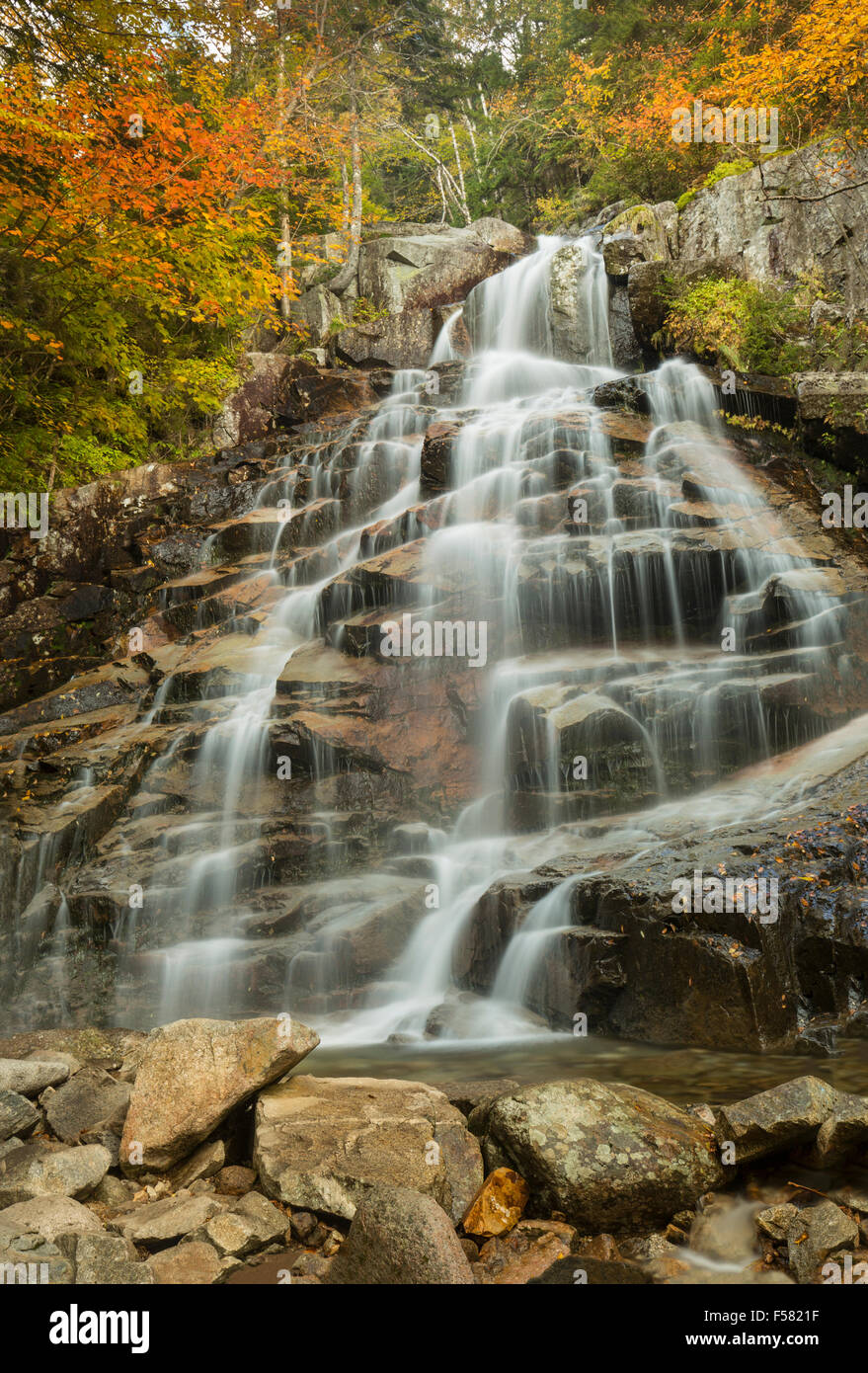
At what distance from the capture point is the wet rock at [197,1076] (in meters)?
3.98

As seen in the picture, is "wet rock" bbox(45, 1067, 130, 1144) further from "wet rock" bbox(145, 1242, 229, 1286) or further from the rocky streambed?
"wet rock" bbox(145, 1242, 229, 1286)

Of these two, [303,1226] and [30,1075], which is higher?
[30,1075]

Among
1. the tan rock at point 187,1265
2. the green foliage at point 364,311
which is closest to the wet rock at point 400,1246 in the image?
the tan rock at point 187,1265

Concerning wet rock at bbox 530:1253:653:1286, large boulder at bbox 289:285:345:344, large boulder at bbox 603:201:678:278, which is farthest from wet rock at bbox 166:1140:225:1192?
large boulder at bbox 289:285:345:344

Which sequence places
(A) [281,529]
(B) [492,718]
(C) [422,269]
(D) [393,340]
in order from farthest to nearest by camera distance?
1. (C) [422,269]
2. (D) [393,340]
3. (A) [281,529]
4. (B) [492,718]

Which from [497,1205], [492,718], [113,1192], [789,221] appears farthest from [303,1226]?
[789,221]

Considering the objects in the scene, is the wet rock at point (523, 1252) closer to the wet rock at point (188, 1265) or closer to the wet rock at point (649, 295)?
the wet rock at point (188, 1265)

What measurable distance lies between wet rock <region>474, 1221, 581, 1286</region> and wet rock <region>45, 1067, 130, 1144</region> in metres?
2.13

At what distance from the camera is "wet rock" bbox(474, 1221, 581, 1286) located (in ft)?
10.3

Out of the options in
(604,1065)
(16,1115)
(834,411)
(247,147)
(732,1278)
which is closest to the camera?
(732,1278)

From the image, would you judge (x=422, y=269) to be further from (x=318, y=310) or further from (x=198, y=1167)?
(x=198, y=1167)

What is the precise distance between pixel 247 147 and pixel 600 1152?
2122cm

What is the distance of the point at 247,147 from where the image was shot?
1836 centimetres

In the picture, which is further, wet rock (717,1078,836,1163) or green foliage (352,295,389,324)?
green foliage (352,295,389,324)
